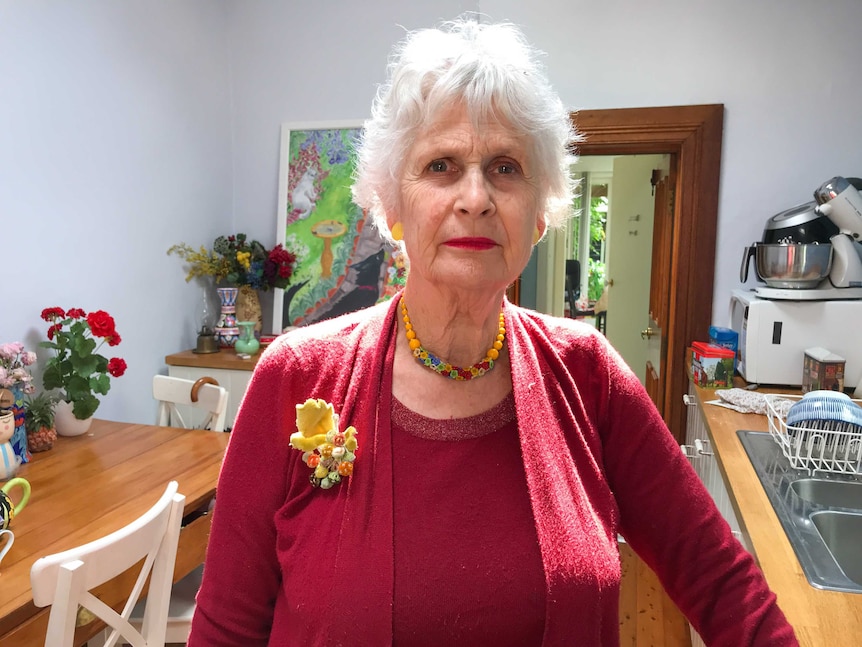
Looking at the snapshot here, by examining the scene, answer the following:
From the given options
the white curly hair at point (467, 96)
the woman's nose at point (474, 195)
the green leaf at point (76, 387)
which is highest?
the white curly hair at point (467, 96)

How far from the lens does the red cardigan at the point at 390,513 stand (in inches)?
31.2

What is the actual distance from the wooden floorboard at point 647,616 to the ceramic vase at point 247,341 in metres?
1.83

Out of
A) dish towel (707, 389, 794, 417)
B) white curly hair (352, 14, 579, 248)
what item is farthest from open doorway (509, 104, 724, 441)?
white curly hair (352, 14, 579, 248)

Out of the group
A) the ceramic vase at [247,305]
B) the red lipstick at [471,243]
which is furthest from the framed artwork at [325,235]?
the red lipstick at [471,243]

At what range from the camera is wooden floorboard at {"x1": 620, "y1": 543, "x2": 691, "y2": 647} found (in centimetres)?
229

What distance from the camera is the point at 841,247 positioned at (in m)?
2.13

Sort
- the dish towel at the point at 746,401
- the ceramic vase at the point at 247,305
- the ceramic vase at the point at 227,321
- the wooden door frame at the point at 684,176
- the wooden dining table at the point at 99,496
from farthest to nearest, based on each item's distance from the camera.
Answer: the ceramic vase at the point at 247,305, the ceramic vase at the point at 227,321, the wooden door frame at the point at 684,176, the dish towel at the point at 746,401, the wooden dining table at the point at 99,496

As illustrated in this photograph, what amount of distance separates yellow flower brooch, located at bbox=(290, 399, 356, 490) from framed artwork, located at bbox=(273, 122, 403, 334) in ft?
7.33

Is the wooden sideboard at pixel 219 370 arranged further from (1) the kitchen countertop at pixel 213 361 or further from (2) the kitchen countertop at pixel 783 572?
(2) the kitchen countertop at pixel 783 572

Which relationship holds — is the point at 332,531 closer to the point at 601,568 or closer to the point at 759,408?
the point at 601,568

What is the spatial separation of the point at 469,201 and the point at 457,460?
14.0 inches

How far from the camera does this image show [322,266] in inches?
124

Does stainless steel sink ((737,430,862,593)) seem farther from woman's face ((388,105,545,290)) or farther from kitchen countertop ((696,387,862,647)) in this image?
woman's face ((388,105,545,290))

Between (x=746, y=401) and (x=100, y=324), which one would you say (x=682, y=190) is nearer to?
(x=746, y=401)
